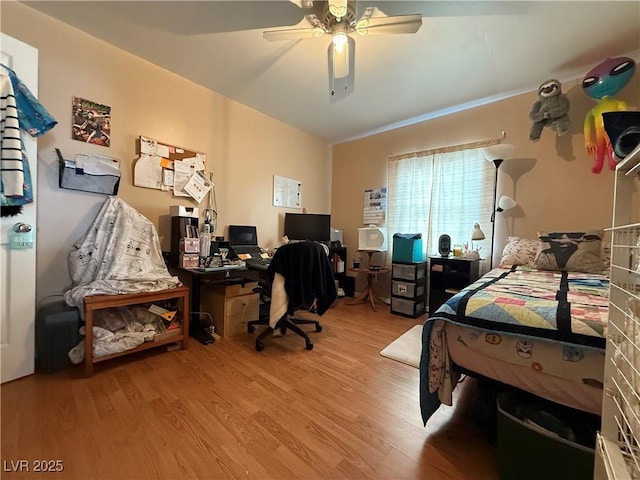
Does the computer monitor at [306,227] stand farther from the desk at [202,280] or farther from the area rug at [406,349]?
the area rug at [406,349]

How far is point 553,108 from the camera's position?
7.50 ft

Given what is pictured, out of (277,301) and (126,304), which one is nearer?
(126,304)

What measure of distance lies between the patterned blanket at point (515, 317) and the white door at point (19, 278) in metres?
2.45

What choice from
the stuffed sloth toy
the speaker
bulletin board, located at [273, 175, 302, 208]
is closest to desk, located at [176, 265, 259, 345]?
bulletin board, located at [273, 175, 302, 208]

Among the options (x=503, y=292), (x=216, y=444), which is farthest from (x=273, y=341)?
(x=503, y=292)

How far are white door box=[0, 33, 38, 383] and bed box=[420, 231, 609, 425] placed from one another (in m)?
2.45

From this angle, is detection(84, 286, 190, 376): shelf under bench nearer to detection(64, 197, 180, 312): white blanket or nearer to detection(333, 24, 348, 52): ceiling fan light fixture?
detection(64, 197, 180, 312): white blanket

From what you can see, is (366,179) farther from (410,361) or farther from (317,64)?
(410,361)

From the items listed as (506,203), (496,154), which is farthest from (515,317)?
(496,154)

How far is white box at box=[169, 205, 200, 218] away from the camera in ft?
7.79

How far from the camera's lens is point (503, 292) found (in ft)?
4.45

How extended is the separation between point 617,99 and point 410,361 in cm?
283

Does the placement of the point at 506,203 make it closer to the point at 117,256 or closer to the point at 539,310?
the point at 539,310

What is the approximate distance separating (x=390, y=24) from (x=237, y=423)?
2.42 metres
